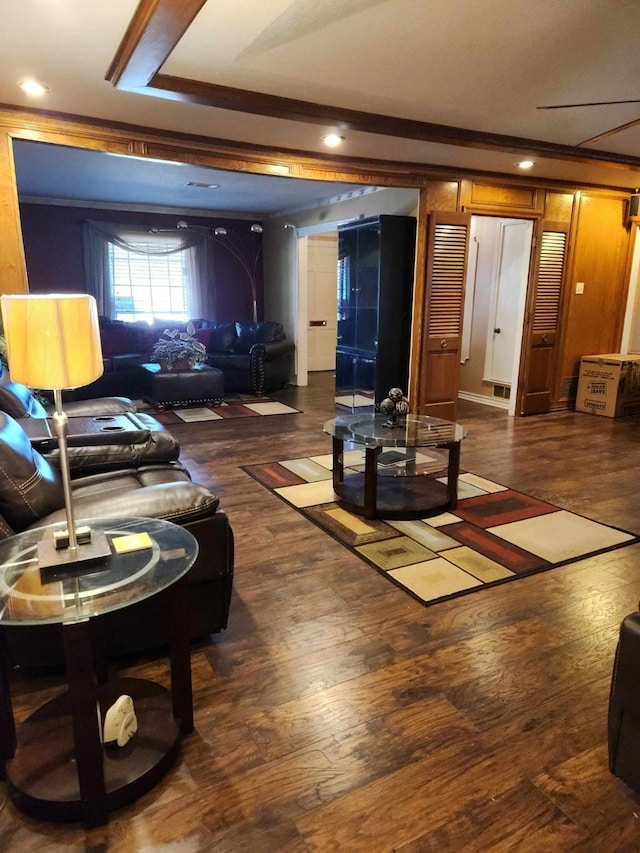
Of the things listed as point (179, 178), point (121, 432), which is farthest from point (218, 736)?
point (179, 178)

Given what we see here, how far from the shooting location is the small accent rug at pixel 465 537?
2.72 metres

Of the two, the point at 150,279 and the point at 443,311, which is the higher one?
the point at 150,279

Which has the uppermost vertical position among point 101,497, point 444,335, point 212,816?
point 444,335

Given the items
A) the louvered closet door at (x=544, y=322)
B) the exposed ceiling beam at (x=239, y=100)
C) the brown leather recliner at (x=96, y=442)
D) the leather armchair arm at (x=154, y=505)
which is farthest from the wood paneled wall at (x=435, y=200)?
the leather armchair arm at (x=154, y=505)

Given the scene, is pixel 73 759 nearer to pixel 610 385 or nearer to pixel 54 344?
pixel 54 344

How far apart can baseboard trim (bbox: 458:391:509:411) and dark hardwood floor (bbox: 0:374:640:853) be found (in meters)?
3.83

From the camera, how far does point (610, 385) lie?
6.14 m

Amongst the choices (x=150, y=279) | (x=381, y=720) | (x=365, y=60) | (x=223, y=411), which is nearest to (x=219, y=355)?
(x=223, y=411)

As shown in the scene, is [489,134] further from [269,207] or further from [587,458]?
[269,207]

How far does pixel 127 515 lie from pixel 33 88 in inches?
115

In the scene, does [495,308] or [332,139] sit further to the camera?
[495,308]

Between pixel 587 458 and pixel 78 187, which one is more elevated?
pixel 78 187

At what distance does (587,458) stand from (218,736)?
393cm

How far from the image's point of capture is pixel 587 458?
4637mm
